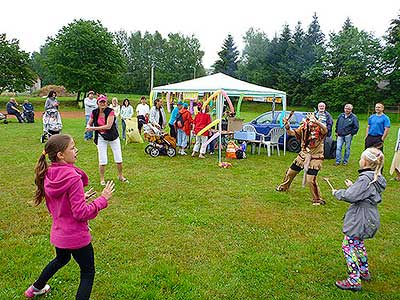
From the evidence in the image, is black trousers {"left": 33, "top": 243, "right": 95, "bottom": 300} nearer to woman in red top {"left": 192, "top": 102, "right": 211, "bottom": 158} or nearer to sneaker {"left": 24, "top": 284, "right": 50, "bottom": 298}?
sneaker {"left": 24, "top": 284, "right": 50, "bottom": 298}

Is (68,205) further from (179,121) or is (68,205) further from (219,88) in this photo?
(179,121)

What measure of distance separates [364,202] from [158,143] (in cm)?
754

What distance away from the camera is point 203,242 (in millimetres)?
4352

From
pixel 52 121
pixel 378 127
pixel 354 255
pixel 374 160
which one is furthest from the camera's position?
pixel 52 121

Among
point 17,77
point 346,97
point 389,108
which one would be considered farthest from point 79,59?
point 389,108

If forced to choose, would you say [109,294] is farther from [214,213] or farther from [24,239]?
[214,213]

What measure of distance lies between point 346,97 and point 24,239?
38.6m

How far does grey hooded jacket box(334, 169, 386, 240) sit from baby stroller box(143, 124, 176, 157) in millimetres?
7269

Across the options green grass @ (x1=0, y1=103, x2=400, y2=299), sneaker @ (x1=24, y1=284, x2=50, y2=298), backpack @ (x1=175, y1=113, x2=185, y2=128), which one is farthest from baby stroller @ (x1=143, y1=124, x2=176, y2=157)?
sneaker @ (x1=24, y1=284, x2=50, y2=298)

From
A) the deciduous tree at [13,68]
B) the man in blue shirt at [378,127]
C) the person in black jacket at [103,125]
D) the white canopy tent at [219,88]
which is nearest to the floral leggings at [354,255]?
the person in black jacket at [103,125]

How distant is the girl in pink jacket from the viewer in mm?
2473

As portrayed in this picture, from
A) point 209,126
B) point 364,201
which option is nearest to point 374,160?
point 364,201

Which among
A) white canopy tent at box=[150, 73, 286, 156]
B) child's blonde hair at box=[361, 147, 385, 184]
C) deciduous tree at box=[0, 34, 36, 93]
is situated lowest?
child's blonde hair at box=[361, 147, 385, 184]

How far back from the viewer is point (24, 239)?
4.31 m
